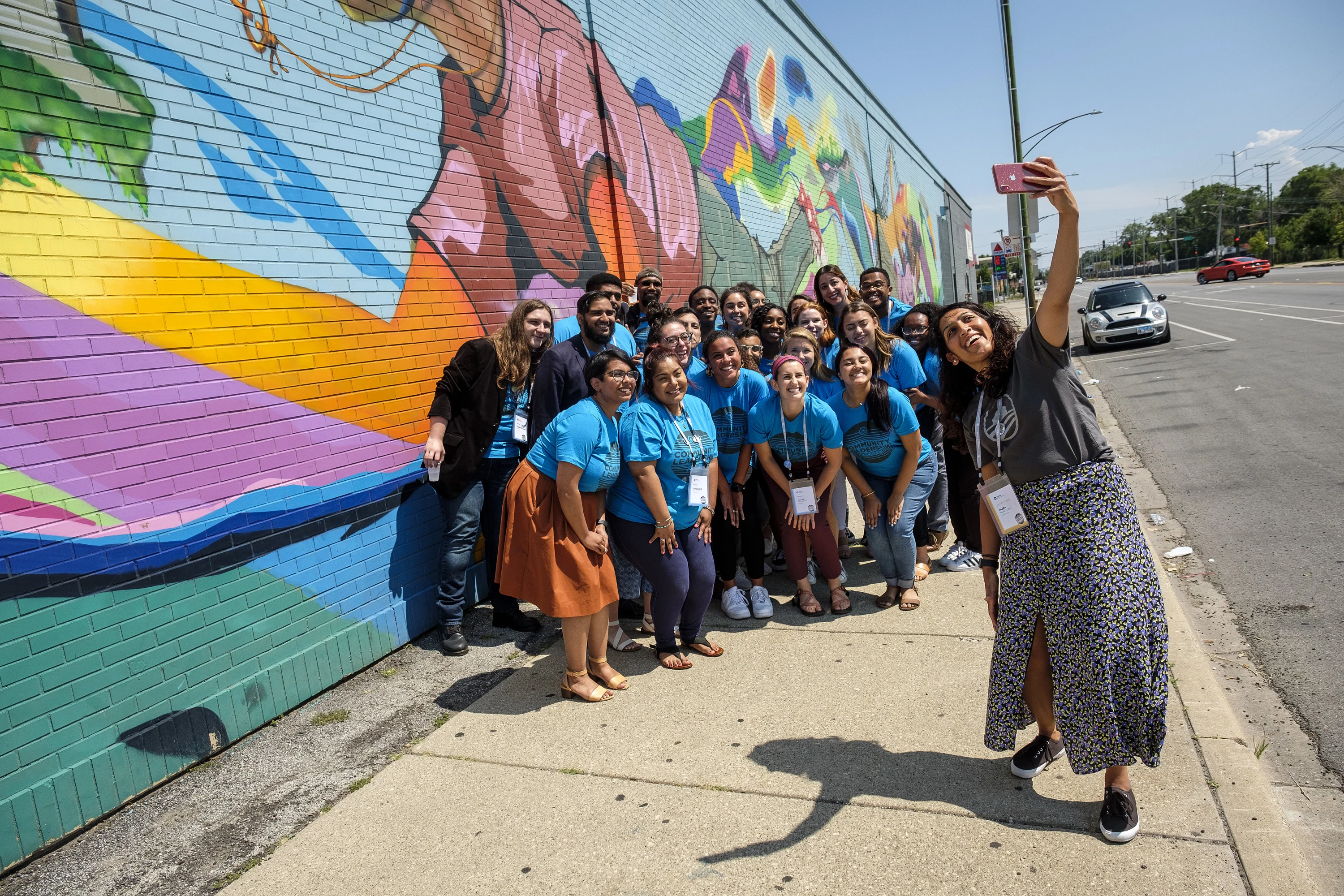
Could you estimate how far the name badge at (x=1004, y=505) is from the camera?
274 centimetres

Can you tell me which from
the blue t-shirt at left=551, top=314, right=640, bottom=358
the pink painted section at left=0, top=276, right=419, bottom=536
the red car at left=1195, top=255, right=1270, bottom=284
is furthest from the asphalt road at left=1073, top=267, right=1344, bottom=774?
the red car at left=1195, top=255, right=1270, bottom=284

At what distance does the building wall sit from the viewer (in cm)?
305

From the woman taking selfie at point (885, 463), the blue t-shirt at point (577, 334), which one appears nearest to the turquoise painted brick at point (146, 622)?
the blue t-shirt at point (577, 334)

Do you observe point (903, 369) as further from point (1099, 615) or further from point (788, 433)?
point (1099, 615)

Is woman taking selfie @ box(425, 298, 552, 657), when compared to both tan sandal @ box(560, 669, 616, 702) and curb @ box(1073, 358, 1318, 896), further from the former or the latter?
curb @ box(1073, 358, 1318, 896)

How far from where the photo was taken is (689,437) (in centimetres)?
410

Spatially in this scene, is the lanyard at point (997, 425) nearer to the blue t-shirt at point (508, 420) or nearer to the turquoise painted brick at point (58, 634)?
the blue t-shirt at point (508, 420)

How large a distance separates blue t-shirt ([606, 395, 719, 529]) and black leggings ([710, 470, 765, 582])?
0.90m

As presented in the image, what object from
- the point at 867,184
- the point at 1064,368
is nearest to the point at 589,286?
the point at 1064,368

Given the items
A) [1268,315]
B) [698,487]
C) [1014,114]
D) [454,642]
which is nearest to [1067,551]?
[698,487]

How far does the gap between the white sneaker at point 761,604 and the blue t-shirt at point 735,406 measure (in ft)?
2.46

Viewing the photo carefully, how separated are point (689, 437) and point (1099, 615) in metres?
2.05

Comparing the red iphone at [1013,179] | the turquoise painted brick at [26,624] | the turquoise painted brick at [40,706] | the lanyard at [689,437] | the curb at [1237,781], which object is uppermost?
the red iphone at [1013,179]

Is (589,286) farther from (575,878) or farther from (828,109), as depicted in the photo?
(828,109)
